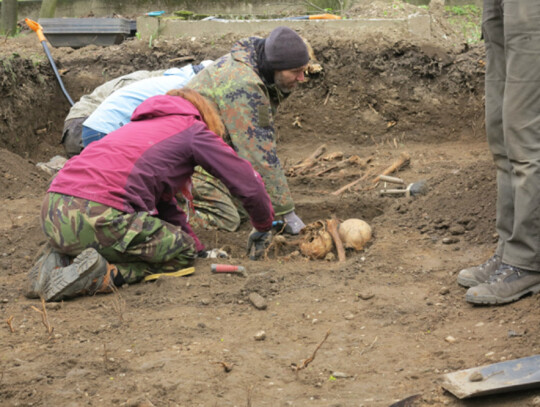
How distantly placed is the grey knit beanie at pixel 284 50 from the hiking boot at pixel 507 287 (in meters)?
2.35

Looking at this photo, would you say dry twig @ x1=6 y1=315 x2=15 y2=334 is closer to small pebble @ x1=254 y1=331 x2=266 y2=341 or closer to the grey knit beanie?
small pebble @ x1=254 y1=331 x2=266 y2=341

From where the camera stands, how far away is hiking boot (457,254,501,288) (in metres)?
3.64

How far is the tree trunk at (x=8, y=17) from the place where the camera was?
11273mm

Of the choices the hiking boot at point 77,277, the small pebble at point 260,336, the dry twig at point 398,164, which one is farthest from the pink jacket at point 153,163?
the dry twig at point 398,164

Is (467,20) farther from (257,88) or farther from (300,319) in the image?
(300,319)

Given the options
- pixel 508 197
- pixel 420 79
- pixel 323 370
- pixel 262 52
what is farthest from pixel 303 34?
pixel 323 370

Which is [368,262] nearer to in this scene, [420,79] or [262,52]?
[262,52]

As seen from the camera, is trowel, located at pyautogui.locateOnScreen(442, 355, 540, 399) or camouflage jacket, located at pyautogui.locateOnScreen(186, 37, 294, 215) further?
camouflage jacket, located at pyautogui.locateOnScreen(186, 37, 294, 215)

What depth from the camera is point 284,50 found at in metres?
4.91

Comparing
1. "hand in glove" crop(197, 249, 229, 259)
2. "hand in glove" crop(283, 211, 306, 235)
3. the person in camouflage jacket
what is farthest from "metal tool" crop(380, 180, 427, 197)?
"hand in glove" crop(197, 249, 229, 259)

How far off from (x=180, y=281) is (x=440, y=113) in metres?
5.59

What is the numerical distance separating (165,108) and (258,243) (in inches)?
46.8

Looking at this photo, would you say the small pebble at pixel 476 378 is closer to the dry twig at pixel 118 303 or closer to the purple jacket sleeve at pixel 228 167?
the dry twig at pixel 118 303

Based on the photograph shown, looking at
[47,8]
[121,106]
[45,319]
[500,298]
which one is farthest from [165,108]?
[47,8]
